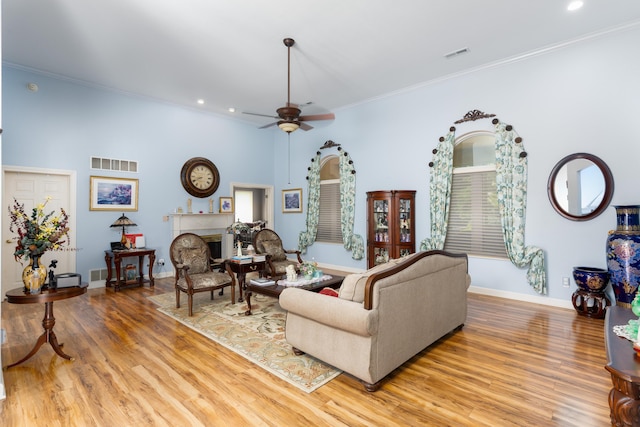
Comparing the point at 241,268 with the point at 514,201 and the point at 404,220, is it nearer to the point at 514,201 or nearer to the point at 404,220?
the point at 404,220

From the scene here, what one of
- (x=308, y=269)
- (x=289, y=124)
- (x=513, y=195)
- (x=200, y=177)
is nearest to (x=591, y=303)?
(x=513, y=195)

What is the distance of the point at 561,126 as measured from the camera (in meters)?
4.58

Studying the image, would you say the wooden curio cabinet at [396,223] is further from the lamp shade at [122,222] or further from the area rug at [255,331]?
the lamp shade at [122,222]

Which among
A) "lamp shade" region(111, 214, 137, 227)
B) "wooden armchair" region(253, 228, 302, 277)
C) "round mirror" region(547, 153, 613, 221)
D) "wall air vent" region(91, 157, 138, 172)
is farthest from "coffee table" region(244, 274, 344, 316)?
"wall air vent" region(91, 157, 138, 172)

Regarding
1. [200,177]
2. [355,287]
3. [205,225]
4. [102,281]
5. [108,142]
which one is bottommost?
[102,281]

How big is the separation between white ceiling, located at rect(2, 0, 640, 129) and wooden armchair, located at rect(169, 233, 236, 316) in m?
2.83

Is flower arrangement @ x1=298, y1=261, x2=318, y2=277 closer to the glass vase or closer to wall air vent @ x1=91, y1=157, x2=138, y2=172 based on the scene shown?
the glass vase

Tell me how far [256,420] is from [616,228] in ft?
15.4

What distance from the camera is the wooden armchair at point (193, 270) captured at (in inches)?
172

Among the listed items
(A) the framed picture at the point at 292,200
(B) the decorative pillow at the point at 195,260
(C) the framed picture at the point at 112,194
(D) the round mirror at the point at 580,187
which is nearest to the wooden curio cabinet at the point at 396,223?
(D) the round mirror at the point at 580,187

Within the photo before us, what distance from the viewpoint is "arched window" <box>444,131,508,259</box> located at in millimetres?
5281

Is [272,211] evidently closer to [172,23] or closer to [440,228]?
[440,228]

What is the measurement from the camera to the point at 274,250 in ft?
19.2

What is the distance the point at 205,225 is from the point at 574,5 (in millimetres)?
7022
